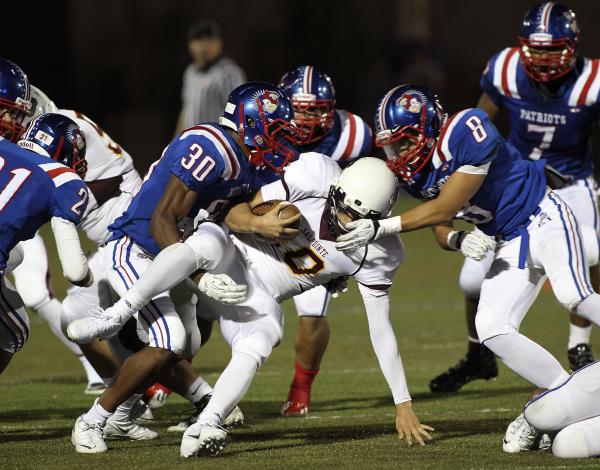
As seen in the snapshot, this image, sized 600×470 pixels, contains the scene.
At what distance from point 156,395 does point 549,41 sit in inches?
101

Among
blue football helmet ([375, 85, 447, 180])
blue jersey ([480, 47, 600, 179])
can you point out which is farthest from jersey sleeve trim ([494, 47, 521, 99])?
blue football helmet ([375, 85, 447, 180])

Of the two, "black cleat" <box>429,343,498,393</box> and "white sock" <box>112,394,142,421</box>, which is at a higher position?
"white sock" <box>112,394,142,421</box>

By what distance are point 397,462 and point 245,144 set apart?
1442mm

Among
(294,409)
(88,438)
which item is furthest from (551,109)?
(88,438)

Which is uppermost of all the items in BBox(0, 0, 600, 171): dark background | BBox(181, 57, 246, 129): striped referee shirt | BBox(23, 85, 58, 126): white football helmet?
BBox(23, 85, 58, 126): white football helmet

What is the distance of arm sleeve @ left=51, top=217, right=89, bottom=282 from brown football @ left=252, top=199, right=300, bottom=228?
0.69 metres

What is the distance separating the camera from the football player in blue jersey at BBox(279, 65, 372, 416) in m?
5.94

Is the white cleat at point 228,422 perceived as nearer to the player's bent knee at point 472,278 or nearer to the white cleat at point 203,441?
the white cleat at point 203,441

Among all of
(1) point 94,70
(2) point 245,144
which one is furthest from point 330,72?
(2) point 245,144

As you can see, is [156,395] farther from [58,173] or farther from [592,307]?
[592,307]

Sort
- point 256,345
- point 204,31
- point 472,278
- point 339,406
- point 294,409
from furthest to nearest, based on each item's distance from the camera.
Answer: point 204,31
point 472,278
point 339,406
point 294,409
point 256,345

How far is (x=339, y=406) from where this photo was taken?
6012mm

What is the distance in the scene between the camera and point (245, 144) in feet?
16.5

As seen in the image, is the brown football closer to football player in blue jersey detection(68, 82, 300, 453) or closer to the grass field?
football player in blue jersey detection(68, 82, 300, 453)
